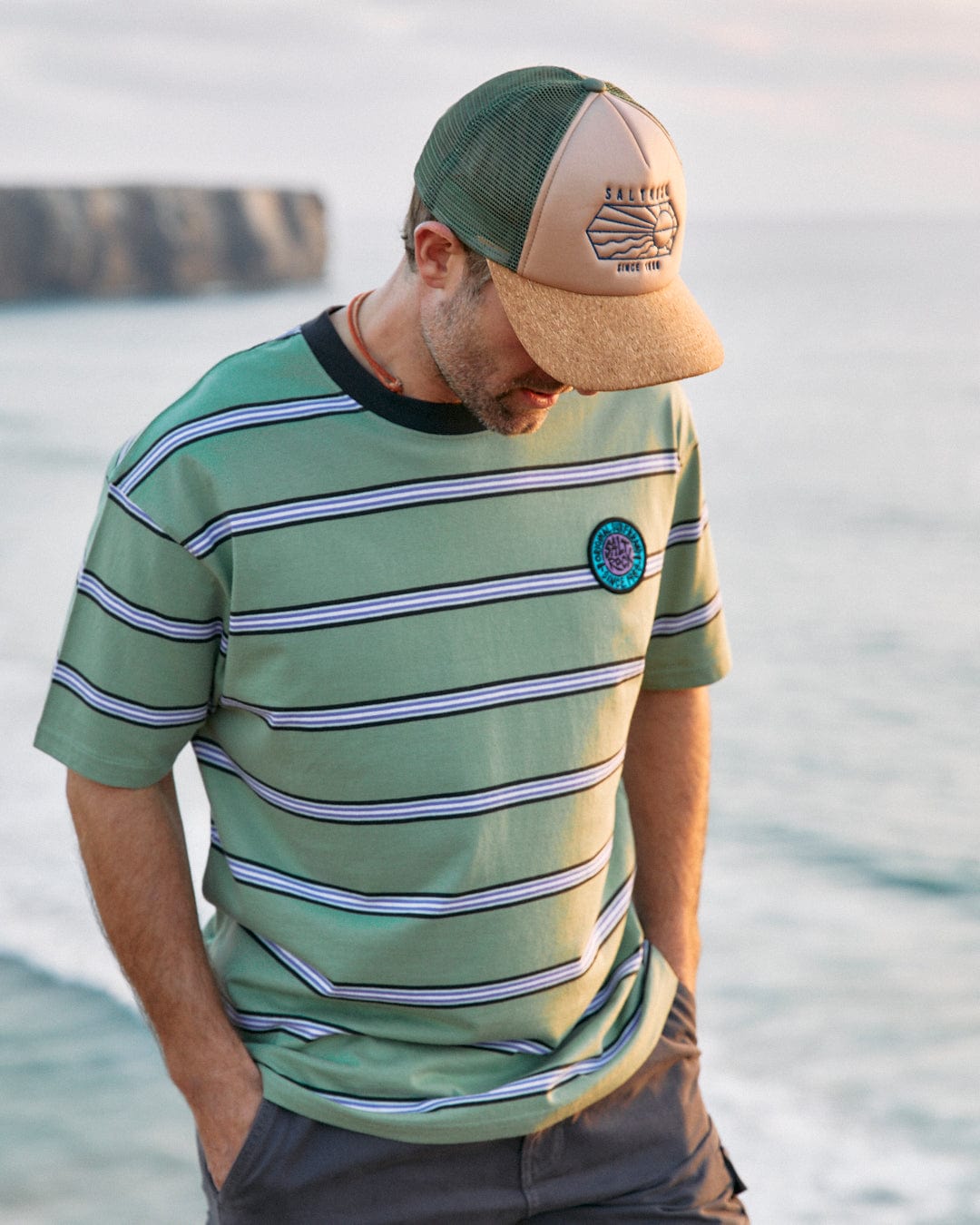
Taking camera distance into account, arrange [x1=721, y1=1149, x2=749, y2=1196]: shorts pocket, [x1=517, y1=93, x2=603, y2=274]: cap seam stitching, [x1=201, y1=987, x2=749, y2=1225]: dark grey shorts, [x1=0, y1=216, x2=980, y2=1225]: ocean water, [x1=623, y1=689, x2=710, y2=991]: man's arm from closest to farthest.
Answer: [x1=517, y1=93, x2=603, y2=274]: cap seam stitching → [x1=201, y1=987, x2=749, y2=1225]: dark grey shorts → [x1=721, y1=1149, x2=749, y2=1196]: shorts pocket → [x1=623, y1=689, x2=710, y2=991]: man's arm → [x1=0, y1=216, x2=980, y2=1225]: ocean water

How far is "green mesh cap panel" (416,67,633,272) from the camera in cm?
159

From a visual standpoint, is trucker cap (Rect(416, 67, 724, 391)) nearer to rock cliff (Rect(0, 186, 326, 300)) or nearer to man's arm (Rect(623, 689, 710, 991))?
man's arm (Rect(623, 689, 710, 991))

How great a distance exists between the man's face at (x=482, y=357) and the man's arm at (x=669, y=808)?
61 centimetres

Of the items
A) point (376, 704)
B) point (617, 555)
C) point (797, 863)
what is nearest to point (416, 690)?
point (376, 704)

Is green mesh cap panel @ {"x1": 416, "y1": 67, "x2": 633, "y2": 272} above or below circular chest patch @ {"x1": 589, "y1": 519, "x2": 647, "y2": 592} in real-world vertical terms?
above

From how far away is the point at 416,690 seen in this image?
1661 millimetres

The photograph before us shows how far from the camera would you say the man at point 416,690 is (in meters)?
1.62

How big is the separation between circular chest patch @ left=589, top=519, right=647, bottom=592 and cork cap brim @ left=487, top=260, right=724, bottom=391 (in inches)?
8.5

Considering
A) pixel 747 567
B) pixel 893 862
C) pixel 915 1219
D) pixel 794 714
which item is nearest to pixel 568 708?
pixel 915 1219

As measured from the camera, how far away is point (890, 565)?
37.2 ft

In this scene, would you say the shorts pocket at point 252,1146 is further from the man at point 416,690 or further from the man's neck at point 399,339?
the man's neck at point 399,339

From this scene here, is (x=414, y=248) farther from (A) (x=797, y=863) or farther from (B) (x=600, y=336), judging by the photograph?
(A) (x=797, y=863)

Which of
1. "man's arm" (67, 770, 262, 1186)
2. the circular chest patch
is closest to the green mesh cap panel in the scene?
the circular chest patch

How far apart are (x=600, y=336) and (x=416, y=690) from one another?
1.44 feet
